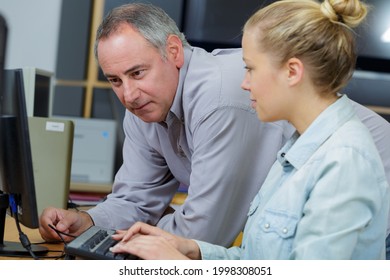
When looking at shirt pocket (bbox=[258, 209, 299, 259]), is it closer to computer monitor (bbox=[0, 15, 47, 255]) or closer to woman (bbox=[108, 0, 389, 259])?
woman (bbox=[108, 0, 389, 259])

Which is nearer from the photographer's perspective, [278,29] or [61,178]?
[278,29]

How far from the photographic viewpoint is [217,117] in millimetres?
1442

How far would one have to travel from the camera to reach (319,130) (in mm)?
1050

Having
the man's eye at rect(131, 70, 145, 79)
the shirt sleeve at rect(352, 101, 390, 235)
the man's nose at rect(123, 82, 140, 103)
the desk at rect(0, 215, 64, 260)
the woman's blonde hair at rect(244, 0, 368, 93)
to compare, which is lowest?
the desk at rect(0, 215, 64, 260)

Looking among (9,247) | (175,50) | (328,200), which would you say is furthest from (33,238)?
(328,200)

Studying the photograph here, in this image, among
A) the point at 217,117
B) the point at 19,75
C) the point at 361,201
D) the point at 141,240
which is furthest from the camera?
the point at 217,117

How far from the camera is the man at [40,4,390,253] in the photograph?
1437mm

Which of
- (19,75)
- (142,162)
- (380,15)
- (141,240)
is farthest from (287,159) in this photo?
(380,15)

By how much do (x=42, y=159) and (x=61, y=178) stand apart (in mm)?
74

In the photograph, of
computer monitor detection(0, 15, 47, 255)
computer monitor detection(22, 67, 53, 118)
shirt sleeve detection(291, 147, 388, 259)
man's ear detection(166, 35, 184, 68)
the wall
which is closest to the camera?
shirt sleeve detection(291, 147, 388, 259)

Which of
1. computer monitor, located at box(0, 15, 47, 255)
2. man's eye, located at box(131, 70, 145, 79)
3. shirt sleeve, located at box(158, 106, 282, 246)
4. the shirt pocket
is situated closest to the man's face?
man's eye, located at box(131, 70, 145, 79)

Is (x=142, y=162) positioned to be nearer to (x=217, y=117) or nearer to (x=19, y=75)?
(x=217, y=117)

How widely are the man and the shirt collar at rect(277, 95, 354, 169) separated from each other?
370mm

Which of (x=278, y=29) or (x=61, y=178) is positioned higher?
(x=278, y=29)
